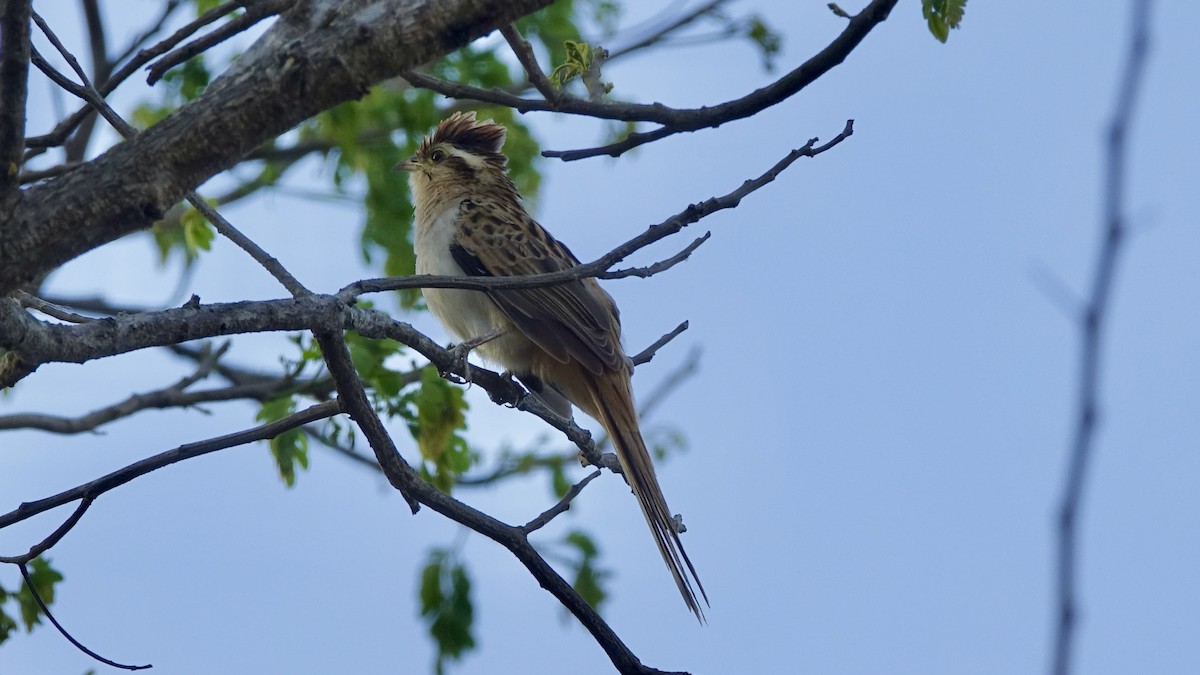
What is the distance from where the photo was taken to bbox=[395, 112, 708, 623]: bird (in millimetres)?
6672

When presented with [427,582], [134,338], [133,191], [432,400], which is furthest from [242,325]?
[427,582]

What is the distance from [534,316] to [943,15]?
3.36m

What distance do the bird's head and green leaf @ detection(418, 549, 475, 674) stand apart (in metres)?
2.58

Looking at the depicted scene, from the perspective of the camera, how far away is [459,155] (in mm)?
8828

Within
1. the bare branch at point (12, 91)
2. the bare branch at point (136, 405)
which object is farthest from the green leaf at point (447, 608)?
the bare branch at point (12, 91)

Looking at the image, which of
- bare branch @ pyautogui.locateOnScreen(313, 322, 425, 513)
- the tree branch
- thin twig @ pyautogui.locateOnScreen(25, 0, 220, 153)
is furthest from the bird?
the tree branch

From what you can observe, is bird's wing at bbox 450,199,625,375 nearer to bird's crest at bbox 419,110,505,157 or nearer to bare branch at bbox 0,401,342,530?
bird's crest at bbox 419,110,505,157

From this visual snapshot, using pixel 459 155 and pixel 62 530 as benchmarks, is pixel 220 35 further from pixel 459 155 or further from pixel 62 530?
pixel 459 155

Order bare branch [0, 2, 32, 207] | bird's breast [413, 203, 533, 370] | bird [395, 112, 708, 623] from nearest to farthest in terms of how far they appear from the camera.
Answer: bare branch [0, 2, 32, 207]
bird [395, 112, 708, 623]
bird's breast [413, 203, 533, 370]

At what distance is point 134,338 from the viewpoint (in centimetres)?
363

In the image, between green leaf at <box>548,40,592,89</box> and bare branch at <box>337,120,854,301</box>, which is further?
green leaf at <box>548,40,592,89</box>

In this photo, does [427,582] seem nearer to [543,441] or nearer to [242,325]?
[543,441]

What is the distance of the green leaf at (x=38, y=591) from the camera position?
5.84 metres

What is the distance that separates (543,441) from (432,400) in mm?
3134
